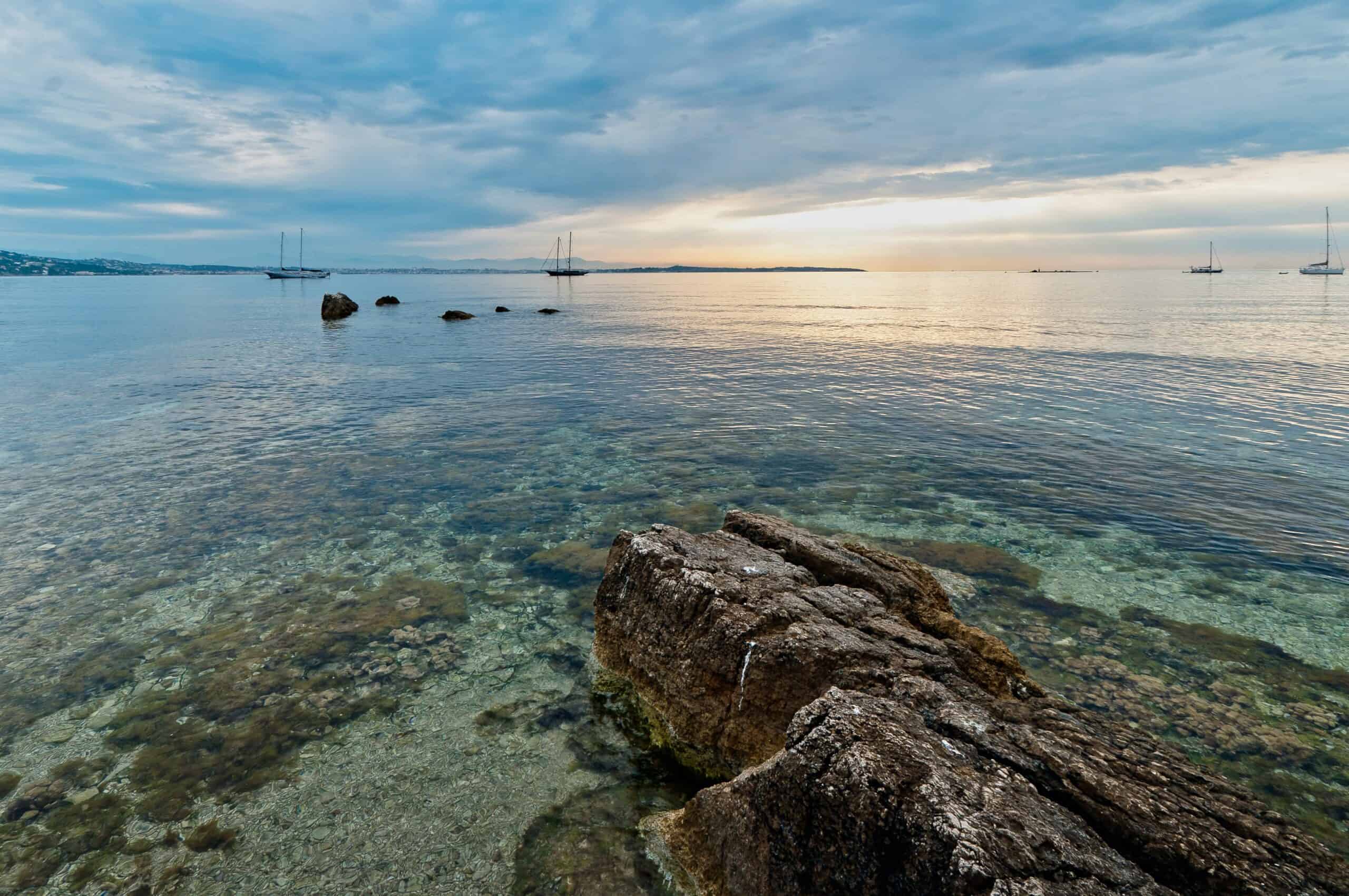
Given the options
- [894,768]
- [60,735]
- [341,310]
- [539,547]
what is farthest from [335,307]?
[894,768]

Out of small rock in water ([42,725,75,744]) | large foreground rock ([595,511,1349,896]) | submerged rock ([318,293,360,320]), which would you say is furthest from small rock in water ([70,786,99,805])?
submerged rock ([318,293,360,320])

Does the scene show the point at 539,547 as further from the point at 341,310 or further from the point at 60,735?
the point at 341,310

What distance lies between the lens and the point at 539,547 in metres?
14.8

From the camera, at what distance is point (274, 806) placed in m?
7.31

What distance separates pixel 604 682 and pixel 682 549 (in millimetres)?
2477

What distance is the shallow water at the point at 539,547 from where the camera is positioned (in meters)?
7.55

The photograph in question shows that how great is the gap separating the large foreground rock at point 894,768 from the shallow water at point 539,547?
1.26 m

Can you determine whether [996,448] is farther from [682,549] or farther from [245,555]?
[245,555]

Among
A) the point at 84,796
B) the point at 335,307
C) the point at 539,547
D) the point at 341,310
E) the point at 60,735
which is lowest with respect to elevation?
the point at 84,796

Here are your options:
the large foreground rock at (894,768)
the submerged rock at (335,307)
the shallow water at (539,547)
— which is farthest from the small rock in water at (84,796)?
the submerged rock at (335,307)

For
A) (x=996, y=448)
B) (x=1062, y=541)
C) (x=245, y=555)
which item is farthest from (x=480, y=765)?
(x=996, y=448)

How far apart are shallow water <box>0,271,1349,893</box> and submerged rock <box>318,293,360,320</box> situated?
4146 cm

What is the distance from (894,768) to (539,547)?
1093 cm

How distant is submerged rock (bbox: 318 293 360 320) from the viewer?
258 ft
